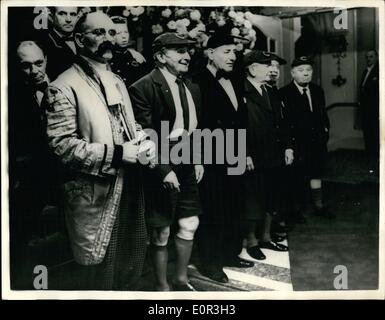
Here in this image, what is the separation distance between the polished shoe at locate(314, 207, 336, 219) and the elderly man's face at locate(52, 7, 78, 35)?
1719 millimetres

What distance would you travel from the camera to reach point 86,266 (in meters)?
2.92

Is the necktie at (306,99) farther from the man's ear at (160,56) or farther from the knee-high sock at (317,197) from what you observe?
the man's ear at (160,56)

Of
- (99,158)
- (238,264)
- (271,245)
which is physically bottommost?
(238,264)

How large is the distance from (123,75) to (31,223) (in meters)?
0.99

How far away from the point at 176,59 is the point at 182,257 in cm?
111

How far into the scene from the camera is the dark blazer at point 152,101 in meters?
2.87

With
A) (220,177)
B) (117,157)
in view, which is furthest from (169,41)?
(220,177)

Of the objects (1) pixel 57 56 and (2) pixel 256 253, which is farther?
(2) pixel 256 253

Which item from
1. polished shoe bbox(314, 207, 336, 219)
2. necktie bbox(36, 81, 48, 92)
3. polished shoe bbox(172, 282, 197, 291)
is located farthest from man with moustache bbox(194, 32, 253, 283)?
necktie bbox(36, 81, 48, 92)

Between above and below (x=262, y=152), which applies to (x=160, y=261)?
below

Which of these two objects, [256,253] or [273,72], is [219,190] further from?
[273,72]

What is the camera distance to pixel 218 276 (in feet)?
9.73

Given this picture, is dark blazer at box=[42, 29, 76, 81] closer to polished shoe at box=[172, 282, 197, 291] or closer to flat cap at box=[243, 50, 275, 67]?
flat cap at box=[243, 50, 275, 67]
